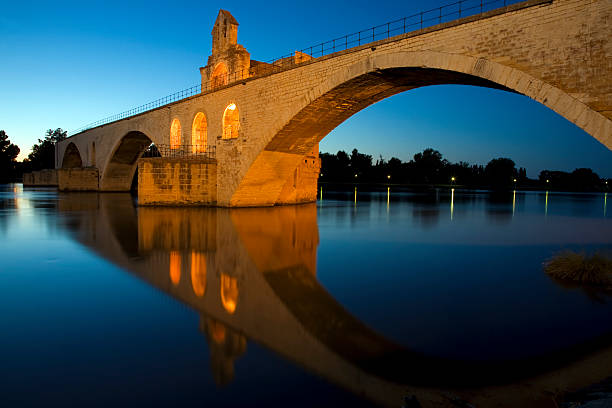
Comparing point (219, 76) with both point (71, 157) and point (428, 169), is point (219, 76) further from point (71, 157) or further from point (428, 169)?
point (428, 169)

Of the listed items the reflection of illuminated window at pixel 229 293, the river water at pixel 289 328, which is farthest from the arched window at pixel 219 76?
the reflection of illuminated window at pixel 229 293

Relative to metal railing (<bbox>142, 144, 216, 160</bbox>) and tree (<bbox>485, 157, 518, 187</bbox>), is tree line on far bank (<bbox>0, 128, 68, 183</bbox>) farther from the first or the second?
tree (<bbox>485, 157, 518, 187</bbox>)

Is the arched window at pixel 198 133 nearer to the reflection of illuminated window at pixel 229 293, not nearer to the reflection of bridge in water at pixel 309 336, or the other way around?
the reflection of bridge in water at pixel 309 336

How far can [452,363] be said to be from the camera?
12.1 feet

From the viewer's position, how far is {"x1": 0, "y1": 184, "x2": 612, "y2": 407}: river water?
3234mm

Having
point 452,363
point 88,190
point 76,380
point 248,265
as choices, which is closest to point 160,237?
point 248,265

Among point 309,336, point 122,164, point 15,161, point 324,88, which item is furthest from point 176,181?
point 15,161

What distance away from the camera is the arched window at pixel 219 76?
24653 millimetres

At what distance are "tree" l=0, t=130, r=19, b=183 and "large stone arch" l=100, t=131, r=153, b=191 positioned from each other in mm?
57264

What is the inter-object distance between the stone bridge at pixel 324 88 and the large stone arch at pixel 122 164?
367 centimetres

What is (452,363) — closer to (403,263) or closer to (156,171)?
(403,263)

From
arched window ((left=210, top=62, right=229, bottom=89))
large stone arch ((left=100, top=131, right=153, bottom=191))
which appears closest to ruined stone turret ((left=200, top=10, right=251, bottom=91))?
arched window ((left=210, top=62, right=229, bottom=89))

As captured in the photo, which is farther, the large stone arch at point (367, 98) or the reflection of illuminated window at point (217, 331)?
the large stone arch at point (367, 98)

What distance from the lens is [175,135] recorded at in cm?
2773
